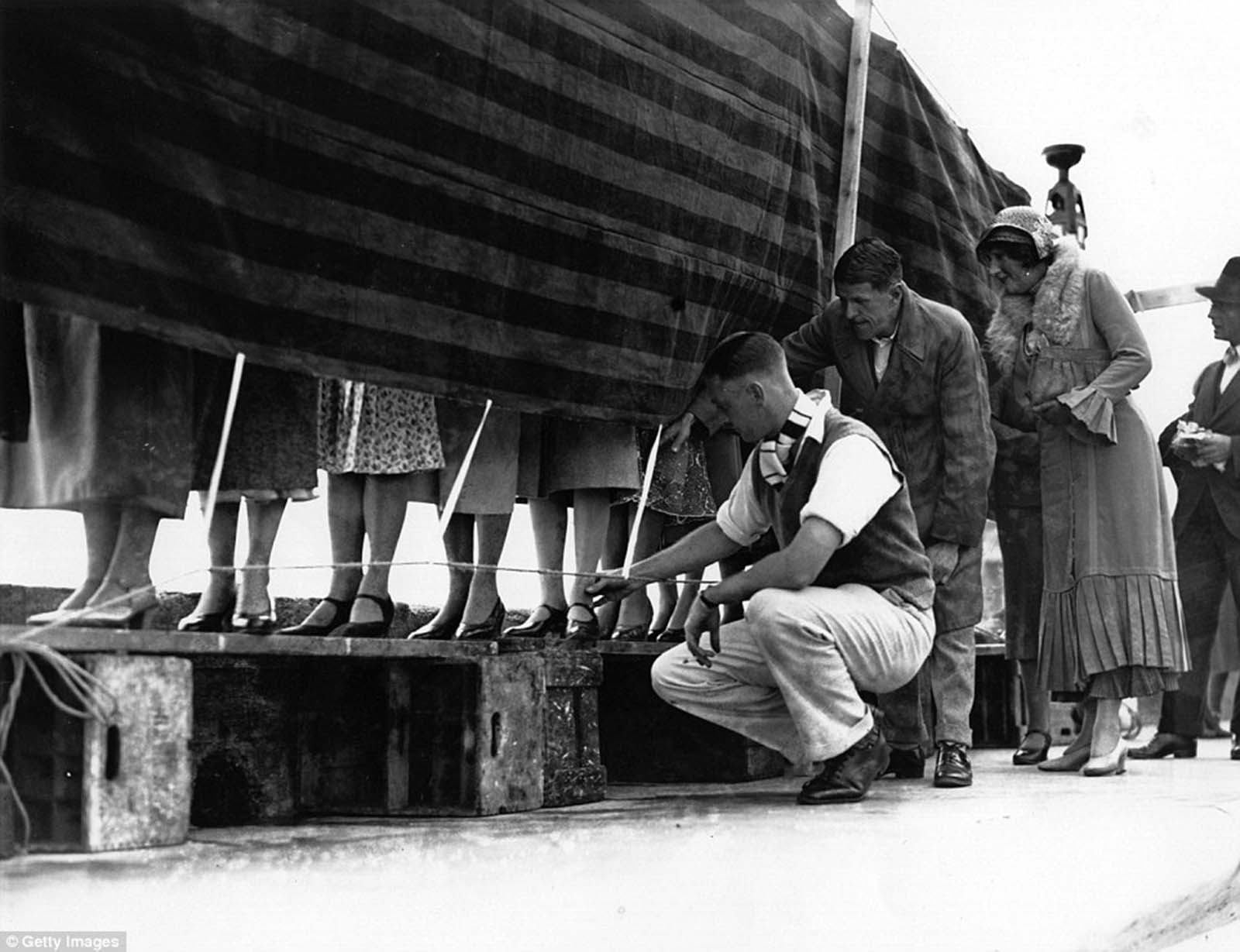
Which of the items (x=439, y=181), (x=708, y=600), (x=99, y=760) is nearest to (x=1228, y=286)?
(x=708, y=600)

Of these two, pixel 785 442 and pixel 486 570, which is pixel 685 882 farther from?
pixel 486 570

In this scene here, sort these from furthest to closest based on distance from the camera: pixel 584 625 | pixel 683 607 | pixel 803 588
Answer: pixel 683 607, pixel 584 625, pixel 803 588

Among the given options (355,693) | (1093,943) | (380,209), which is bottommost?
(1093,943)

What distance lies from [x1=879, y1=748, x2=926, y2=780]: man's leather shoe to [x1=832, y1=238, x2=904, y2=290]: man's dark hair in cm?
155

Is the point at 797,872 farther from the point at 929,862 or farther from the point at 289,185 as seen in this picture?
the point at 289,185

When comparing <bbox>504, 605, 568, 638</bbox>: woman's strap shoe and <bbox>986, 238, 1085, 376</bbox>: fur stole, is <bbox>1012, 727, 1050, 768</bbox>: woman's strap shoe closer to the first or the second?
<bbox>986, 238, 1085, 376</bbox>: fur stole

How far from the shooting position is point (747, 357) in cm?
425

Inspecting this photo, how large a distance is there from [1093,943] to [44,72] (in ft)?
8.48

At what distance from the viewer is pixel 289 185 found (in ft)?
11.5

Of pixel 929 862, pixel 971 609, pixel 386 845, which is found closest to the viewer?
pixel 929 862

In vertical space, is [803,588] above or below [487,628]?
above

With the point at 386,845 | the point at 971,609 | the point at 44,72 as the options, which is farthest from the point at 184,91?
the point at 971,609

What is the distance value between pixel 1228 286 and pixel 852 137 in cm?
202

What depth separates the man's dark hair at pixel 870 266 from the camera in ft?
15.9
